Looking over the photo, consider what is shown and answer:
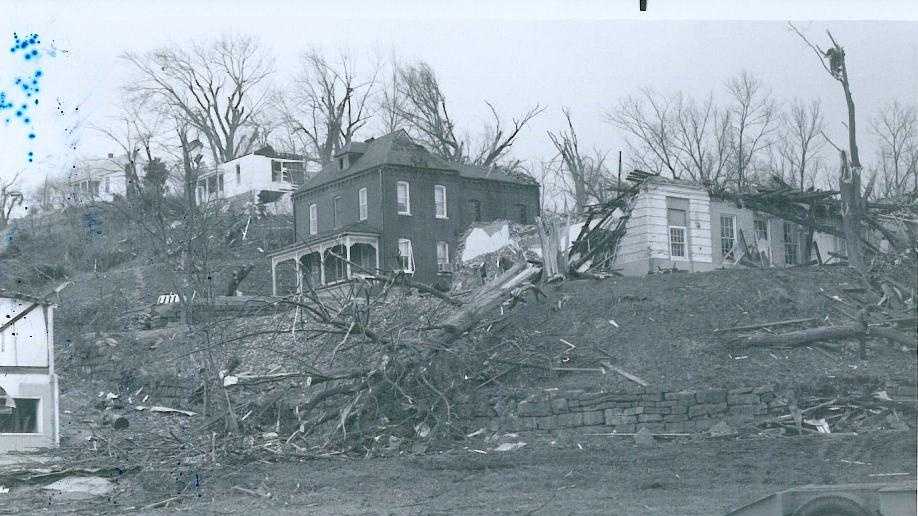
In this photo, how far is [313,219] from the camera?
39.9 metres

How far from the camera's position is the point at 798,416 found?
16.1m

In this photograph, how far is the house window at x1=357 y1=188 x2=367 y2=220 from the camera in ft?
121

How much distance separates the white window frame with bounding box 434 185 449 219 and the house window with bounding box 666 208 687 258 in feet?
35.4

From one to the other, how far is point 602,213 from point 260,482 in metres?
14.8

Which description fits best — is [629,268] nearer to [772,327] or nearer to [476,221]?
[772,327]

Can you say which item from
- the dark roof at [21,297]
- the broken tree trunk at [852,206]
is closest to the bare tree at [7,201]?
the dark roof at [21,297]

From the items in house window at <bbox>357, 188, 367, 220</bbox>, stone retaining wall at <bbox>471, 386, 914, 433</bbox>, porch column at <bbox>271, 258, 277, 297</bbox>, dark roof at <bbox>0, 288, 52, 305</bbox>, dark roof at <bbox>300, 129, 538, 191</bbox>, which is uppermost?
dark roof at <bbox>300, 129, 538, 191</bbox>

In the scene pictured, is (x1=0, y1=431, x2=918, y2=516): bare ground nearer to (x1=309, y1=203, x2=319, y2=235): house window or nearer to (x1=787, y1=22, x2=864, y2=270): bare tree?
(x1=787, y1=22, x2=864, y2=270): bare tree

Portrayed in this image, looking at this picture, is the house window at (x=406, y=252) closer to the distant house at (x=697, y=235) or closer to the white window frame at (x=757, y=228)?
the distant house at (x=697, y=235)

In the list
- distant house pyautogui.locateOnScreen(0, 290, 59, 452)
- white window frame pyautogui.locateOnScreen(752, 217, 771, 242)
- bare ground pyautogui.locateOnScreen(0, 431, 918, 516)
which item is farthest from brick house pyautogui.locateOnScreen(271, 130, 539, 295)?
bare ground pyautogui.locateOnScreen(0, 431, 918, 516)

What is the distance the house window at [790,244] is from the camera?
2922 cm

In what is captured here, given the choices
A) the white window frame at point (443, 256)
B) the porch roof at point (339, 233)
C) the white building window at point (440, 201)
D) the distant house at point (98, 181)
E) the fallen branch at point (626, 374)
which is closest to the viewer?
the fallen branch at point (626, 374)

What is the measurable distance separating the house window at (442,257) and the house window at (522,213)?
2.99 m

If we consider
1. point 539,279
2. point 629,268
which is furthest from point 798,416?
point 629,268
